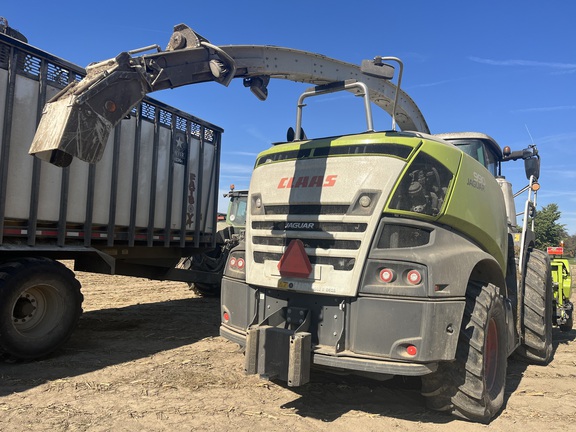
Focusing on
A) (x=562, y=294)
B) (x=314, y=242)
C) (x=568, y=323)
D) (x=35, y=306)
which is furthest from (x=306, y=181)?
(x=568, y=323)

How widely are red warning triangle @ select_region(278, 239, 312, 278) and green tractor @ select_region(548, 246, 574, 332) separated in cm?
508

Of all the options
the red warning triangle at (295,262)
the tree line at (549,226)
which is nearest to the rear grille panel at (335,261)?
the red warning triangle at (295,262)

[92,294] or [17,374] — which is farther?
[92,294]

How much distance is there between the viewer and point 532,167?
20.1 ft

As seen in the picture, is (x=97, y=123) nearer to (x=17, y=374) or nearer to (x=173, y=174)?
(x=17, y=374)

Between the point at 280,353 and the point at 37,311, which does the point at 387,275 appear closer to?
the point at 280,353

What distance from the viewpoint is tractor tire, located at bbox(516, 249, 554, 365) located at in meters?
5.43

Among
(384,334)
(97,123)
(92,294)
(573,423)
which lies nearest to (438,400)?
(384,334)

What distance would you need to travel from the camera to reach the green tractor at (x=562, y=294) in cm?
712

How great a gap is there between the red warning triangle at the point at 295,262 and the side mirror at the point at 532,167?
3.94 metres

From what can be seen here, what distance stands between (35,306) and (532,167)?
653 cm

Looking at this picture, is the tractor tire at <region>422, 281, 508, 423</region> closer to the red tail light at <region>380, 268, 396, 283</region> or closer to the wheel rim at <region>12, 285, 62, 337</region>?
the red tail light at <region>380, 268, 396, 283</region>

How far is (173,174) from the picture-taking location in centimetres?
734

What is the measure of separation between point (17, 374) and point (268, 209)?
324cm
